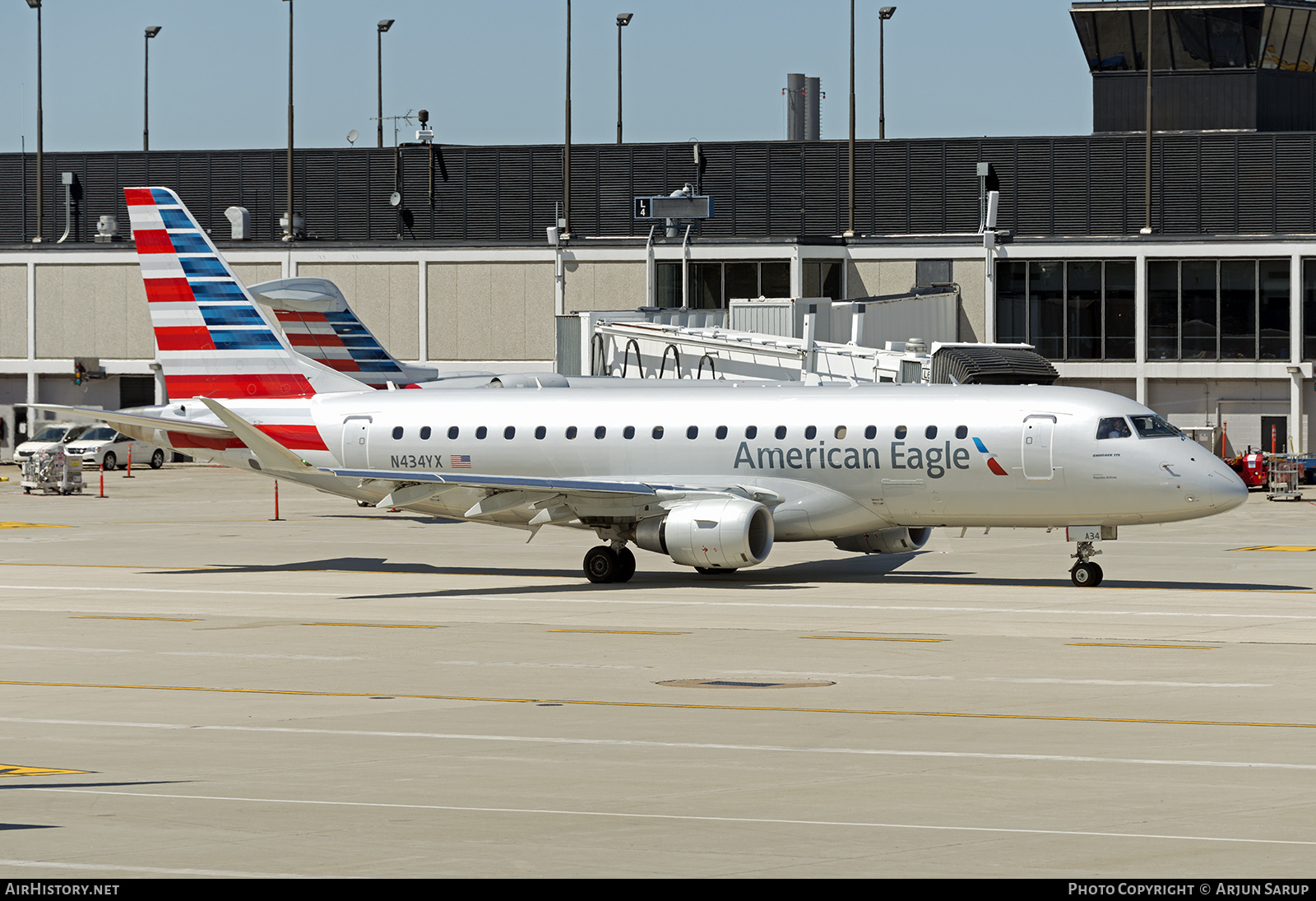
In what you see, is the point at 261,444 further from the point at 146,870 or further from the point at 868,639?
the point at 146,870

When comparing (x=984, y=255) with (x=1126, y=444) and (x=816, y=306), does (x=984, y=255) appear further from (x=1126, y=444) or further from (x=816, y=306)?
(x=1126, y=444)

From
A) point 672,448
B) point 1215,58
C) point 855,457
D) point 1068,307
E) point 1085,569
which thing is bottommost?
point 1085,569

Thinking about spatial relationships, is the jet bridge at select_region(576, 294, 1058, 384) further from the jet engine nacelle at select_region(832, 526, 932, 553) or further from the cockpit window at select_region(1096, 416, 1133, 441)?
the cockpit window at select_region(1096, 416, 1133, 441)

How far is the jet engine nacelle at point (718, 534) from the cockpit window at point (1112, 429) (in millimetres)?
6522

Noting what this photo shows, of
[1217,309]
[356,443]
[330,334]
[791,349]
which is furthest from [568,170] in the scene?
[356,443]

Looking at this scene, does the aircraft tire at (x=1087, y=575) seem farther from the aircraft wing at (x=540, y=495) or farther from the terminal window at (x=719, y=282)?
the terminal window at (x=719, y=282)

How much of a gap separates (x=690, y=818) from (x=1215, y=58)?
294 feet

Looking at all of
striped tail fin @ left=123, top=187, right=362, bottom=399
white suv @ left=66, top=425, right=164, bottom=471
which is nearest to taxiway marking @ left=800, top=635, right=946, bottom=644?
striped tail fin @ left=123, top=187, right=362, bottom=399

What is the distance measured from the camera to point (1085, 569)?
35.7 meters

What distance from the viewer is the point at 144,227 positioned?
42.6 meters

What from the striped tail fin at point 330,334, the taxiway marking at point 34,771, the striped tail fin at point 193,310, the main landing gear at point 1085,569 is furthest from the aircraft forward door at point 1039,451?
the striped tail fin at point 330,334

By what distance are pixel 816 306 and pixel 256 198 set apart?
1827 inches

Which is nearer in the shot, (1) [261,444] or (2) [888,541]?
(1) [261,444]

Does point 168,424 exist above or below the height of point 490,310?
below
